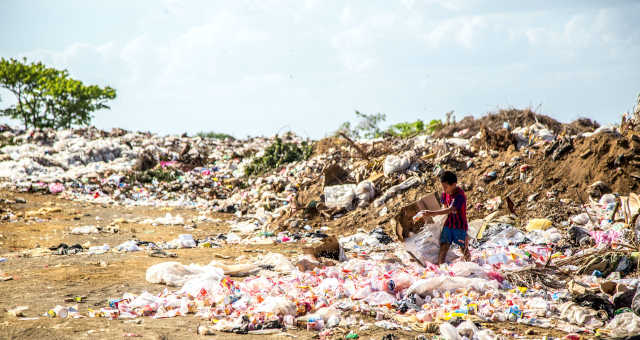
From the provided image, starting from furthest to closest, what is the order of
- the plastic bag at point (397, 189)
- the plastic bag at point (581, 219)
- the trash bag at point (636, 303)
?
the plastic bag at point (397, 189), the plastic bag at point (581, 219), the trash bag at point (636, 303)

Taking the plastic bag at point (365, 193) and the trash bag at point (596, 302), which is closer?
the trash bag at point (596, 302)

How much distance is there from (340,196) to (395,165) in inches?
46.7

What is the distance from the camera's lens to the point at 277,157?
14.0 metres

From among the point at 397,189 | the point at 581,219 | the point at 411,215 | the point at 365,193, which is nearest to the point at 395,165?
the point at 397,189

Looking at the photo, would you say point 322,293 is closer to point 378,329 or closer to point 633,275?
point 378,329

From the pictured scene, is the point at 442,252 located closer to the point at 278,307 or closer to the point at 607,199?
the point at 278,307

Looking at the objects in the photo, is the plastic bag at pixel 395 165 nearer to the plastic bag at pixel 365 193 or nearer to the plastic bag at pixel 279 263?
the plastic bag at pixel 365 193

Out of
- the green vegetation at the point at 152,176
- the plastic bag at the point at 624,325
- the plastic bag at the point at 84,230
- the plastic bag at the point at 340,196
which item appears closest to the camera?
the plastic bag at the point at 624,325

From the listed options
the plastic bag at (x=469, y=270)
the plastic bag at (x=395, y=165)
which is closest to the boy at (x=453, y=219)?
the plastic bag at (x=469, y=270)

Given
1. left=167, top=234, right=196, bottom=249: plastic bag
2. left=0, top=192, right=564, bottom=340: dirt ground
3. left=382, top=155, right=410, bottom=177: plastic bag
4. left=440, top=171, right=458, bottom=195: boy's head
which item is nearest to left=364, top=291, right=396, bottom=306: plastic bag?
left=0, top=192, right=564, bottom=340: dirt ground

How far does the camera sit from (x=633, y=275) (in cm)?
457

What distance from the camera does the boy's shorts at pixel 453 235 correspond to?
4.74 m

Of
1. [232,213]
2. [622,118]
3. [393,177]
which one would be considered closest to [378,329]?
[393,177]

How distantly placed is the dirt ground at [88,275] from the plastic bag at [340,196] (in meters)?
1.78
